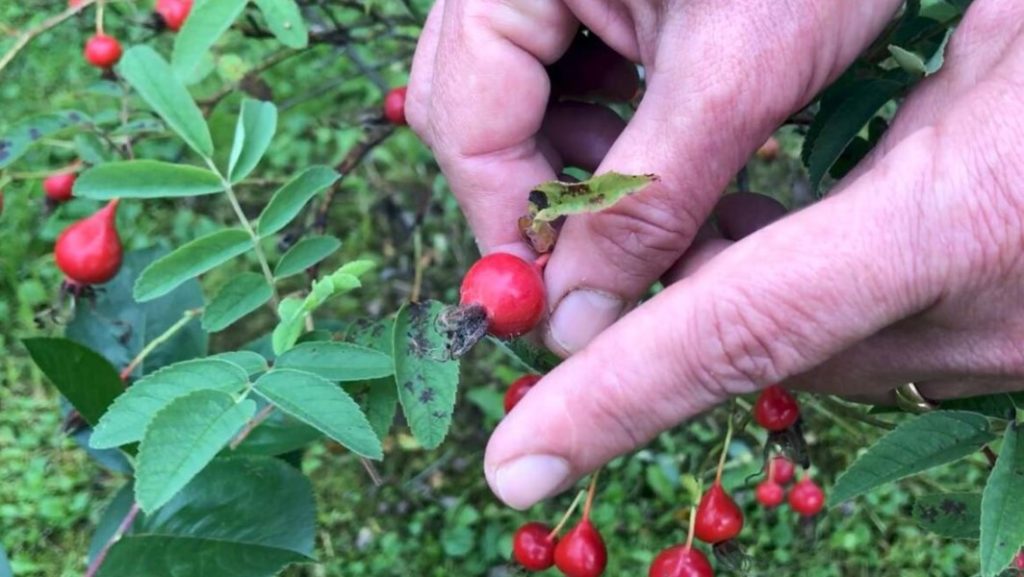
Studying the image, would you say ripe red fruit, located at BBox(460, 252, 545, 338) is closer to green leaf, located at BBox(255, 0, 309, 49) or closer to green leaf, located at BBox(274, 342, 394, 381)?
green leaf, located at BBox(274, 342, 394, 381)

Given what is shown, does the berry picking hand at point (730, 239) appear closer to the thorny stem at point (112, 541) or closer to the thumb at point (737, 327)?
the thumb at point (737, 327)

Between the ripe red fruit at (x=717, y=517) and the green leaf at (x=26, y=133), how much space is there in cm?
104

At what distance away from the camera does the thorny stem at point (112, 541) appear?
49.0 inches

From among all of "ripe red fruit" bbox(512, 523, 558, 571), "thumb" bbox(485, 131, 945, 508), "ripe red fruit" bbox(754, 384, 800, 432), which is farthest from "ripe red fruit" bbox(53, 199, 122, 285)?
"ripe red fruit" bbox(754, 384, 800, 432)

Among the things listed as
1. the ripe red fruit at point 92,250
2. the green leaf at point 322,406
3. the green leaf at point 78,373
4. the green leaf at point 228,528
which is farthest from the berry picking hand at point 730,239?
the ripe red fruit at point 92,250

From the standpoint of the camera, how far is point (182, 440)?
938 mm

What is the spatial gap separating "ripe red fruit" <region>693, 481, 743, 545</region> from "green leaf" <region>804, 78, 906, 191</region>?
411mm

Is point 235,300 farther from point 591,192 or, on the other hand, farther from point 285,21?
point 591,192

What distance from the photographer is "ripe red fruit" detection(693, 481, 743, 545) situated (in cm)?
128

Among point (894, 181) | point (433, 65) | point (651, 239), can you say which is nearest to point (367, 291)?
point (433, 65)

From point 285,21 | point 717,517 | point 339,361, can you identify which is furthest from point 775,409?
point 285,21

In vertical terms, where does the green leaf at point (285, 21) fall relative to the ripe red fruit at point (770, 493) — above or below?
above

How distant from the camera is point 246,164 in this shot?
1.28 meters

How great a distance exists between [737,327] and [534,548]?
593mm
